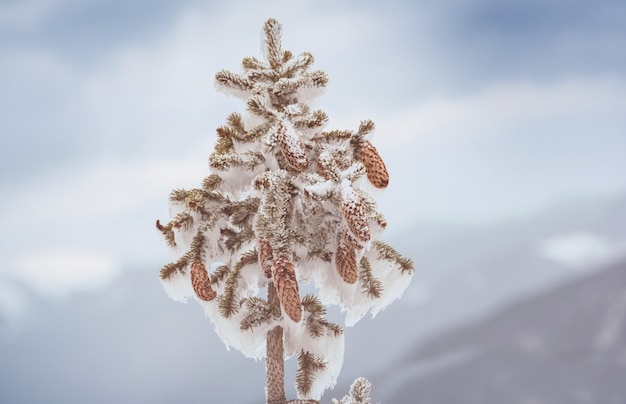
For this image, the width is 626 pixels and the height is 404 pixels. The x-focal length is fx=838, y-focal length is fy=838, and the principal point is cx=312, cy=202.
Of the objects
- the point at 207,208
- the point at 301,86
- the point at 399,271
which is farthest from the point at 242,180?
the point at 399,271

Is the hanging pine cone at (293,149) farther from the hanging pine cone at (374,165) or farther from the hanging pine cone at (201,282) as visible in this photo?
the hanging pine cone at (201,282)

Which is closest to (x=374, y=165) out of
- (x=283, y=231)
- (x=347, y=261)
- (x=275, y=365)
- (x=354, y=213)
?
(x=354, y=213)

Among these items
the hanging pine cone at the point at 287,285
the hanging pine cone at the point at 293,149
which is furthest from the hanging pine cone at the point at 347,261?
the hanging pine cone at the point at 293,149

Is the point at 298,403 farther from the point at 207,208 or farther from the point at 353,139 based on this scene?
the point at 353,139

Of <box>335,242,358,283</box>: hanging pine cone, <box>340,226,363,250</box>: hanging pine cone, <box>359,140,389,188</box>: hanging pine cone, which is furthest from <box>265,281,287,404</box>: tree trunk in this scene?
<box>359,140,389,188</box>: hanging pine cone

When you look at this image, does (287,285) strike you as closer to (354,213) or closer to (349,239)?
(349,239)

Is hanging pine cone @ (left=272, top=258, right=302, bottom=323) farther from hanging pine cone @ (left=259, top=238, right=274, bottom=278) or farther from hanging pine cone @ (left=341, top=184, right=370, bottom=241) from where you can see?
hanging pine cone @ (left=341, top=184, right=370, bottom=241)
